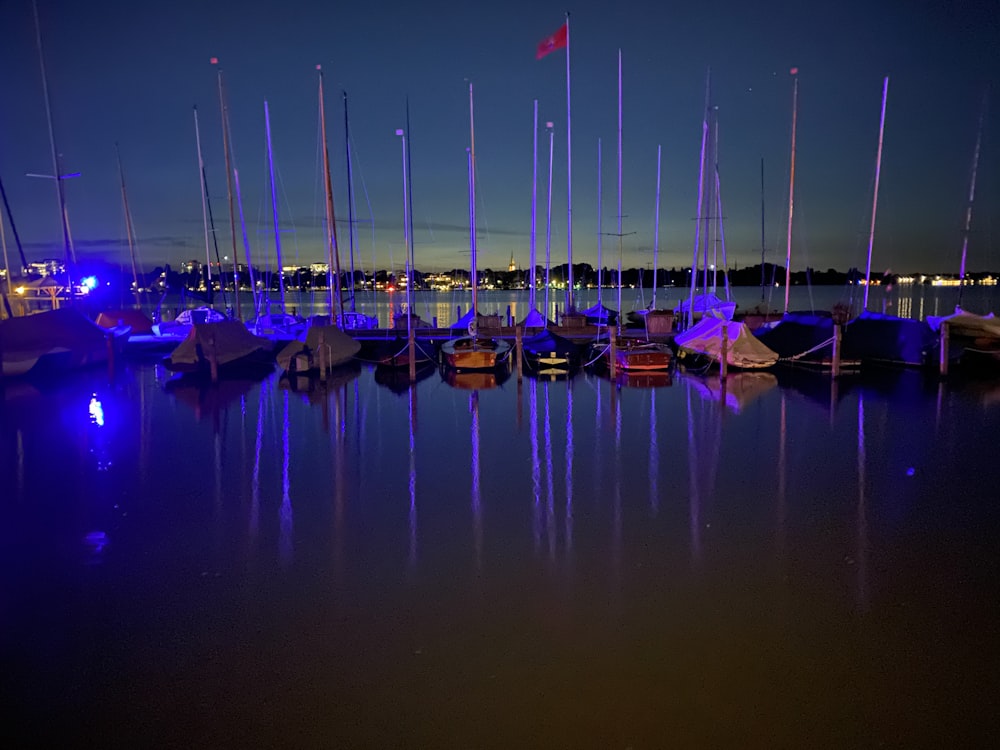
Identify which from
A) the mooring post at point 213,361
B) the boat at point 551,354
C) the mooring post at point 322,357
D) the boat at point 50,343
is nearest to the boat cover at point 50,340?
the boat at point 50,343

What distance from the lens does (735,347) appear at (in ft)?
81.3

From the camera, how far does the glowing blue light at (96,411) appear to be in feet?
55.1

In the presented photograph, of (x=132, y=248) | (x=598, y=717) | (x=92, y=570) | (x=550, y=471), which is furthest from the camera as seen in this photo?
(x=132, y=248)

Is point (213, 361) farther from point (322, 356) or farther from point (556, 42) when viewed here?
point (556, 42)

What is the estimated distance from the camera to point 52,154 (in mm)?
31531

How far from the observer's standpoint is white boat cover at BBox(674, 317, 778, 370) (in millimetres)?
24641

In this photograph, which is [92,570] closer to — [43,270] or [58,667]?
[58,667]

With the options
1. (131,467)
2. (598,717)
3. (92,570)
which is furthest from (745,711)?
(131,467)

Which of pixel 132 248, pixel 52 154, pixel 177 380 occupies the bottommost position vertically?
pixel 177 380

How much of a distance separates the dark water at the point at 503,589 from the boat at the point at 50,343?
12.2 metres

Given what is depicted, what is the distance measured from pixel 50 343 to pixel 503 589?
25020 millimetres

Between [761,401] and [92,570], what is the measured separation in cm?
1574

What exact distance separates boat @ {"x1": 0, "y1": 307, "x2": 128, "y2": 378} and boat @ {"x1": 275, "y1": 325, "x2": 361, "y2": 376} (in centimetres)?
766

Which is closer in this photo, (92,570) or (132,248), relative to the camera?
(92,570)
